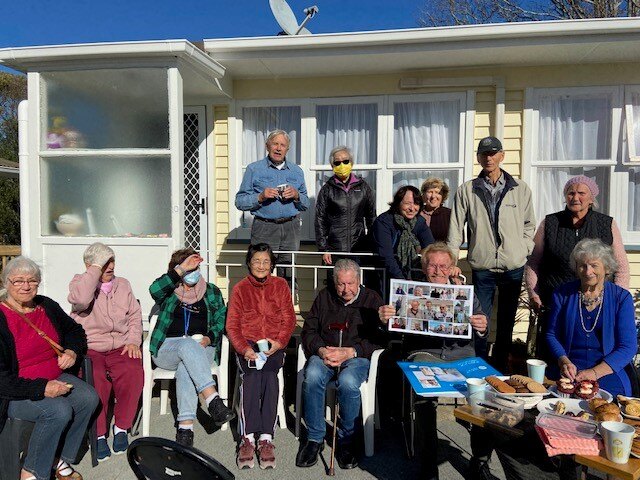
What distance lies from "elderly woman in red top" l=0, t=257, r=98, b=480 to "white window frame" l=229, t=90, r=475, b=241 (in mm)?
2724

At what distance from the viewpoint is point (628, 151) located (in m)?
4.89

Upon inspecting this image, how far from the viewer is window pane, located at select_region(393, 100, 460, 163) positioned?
525 centimetres

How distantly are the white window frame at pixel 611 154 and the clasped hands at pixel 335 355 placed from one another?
9.62 ft

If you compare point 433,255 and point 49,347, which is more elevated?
point 433,255

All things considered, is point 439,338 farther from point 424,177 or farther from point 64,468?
point 424,177

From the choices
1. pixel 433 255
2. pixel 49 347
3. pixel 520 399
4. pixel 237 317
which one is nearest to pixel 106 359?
pixel 49 347

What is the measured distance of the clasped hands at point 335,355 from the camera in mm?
3270

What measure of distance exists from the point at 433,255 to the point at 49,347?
2.32 meters

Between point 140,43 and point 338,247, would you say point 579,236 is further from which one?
point 140,43

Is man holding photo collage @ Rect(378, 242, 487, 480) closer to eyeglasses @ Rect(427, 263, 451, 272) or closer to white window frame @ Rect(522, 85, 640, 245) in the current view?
eyeglasses @ Rect(427, 263, 451, 272)

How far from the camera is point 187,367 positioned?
3373 millimetres

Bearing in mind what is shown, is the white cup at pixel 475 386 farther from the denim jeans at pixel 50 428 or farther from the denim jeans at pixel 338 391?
the denim jeans at pixel 50 428

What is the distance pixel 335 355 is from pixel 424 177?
2.69 m

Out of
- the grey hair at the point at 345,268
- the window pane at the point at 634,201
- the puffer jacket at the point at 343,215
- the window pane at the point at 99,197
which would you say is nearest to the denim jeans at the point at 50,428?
the grey hair at the point at 345,268
